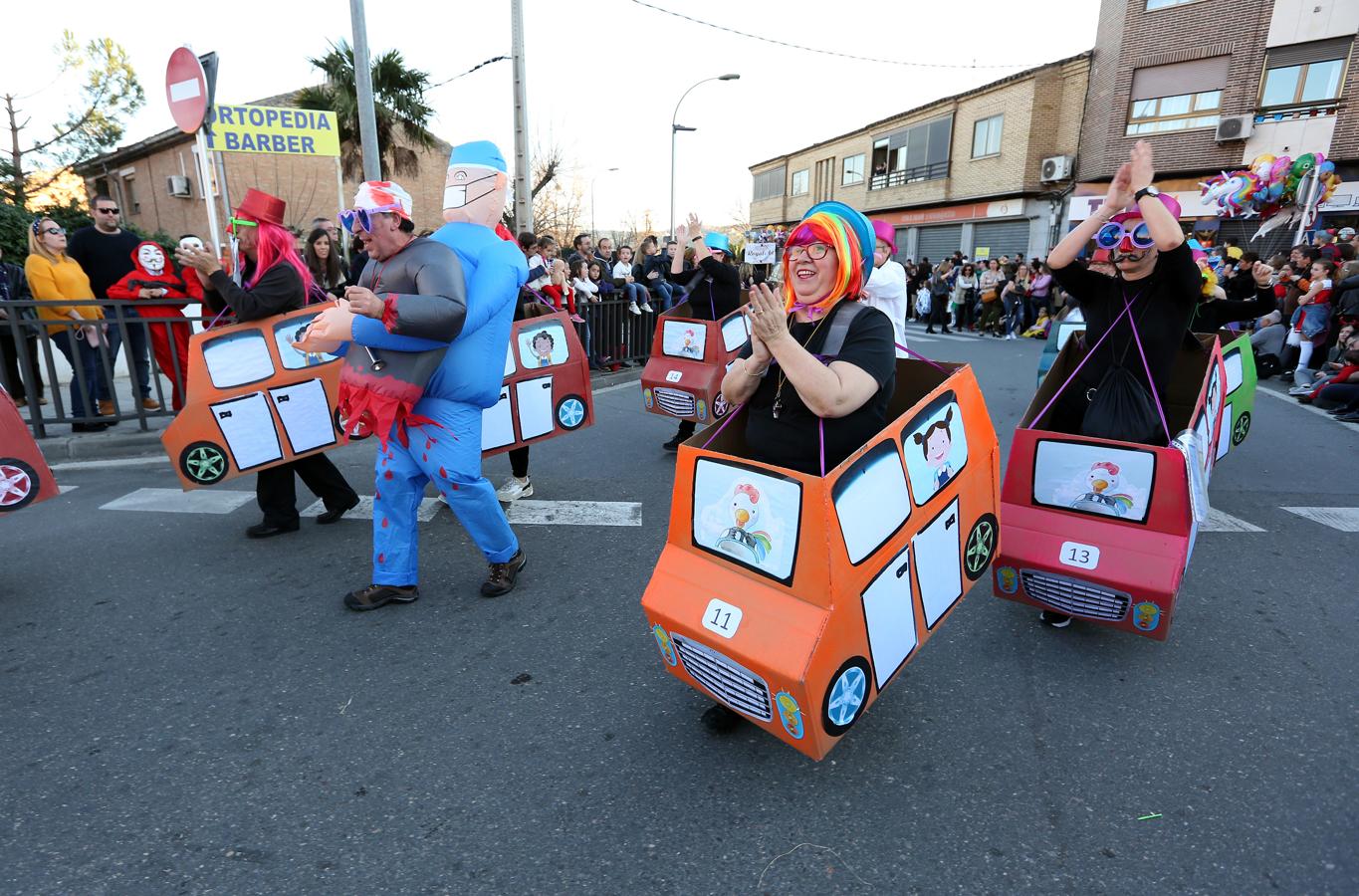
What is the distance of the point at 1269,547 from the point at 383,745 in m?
4.62

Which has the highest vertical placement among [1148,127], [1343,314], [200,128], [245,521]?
[1148,127]

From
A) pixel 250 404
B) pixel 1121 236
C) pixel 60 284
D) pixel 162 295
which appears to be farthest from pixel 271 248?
pixel 1121 236

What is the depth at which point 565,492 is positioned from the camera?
5.15m

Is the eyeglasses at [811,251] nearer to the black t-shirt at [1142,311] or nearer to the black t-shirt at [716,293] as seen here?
the black t-shirt at [1142,311]

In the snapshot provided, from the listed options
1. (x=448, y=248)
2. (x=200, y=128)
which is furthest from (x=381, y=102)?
(x=448, y=248)

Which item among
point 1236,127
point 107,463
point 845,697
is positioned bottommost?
point 107,463

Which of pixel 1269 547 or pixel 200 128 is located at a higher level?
pixel 200 128

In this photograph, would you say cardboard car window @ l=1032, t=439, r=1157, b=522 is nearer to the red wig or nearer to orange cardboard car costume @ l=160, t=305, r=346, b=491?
orange cardboard car costume @ l=160, t=305, r=346, b=491

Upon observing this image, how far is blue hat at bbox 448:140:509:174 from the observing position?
10.9ft

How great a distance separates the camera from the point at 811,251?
2148mm

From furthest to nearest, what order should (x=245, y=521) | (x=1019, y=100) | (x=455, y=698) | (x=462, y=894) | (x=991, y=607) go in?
(x=1019, y=100) → (x=245, y=521) → (x=991, y=607) → (x=455, y=698) → (x=462, y=894)

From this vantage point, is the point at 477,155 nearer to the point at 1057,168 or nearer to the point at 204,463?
the point at 204,463

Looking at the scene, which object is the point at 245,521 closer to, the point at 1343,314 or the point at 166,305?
the point at 166,305

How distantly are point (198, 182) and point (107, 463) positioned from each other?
24398 millimetres
